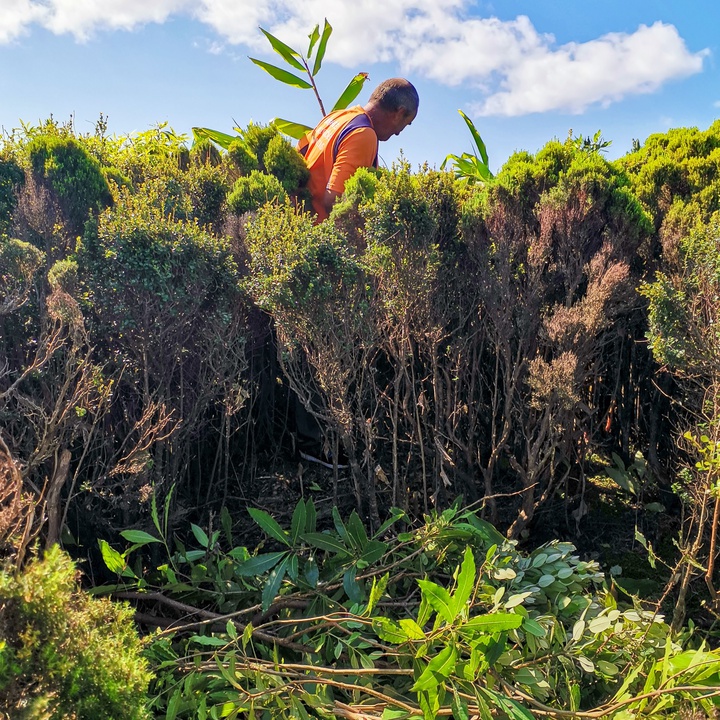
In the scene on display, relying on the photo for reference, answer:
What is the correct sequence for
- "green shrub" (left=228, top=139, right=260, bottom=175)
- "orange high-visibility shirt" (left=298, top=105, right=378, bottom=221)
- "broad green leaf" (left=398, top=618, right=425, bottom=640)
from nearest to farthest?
"broad green leaf" (left=398, top=618, right=425, bottom=640) < "orange high-visibility shirt" (left=298, top=105, right=378, bottom=221) < "green shrub" (left=228, top=139, right=260, bottom=175)

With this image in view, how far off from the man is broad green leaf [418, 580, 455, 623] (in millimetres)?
3430

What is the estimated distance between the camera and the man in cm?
479

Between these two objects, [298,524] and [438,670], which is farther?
[298,524]

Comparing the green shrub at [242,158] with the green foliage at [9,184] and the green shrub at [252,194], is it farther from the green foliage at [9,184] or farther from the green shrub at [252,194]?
the green foliage at [9,184]

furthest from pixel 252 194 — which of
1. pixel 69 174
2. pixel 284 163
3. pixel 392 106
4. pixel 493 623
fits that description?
pixel 493 623

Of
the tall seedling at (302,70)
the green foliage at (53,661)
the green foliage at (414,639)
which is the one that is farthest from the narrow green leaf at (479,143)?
the green foliage at (53,661)

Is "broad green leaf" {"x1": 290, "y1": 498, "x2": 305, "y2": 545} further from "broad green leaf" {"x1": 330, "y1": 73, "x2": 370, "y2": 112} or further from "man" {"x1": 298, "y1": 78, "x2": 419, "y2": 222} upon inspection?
"broad green leaf" {"x1": 330, "y1": 73, "x2": 370, "y2": 112}

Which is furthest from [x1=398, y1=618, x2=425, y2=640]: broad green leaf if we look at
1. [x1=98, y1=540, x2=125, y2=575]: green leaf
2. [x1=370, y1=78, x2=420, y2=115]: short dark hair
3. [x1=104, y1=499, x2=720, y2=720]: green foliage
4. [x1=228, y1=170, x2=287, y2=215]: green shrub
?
[x1=370, y1=78, x2=420, y2=115]: short dark hair

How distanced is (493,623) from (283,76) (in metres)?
7.06

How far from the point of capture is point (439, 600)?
1.97 meters

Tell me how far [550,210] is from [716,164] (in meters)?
1.67

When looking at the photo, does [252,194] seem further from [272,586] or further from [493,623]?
[493,623]

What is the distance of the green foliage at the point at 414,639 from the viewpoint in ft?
6.79

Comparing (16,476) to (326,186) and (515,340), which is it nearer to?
(515,340)
